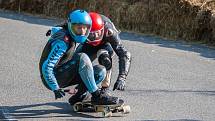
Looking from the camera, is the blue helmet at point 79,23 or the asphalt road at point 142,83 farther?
the asphalt road at point 142,83

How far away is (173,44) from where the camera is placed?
13.6 m

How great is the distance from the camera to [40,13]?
62.7ft

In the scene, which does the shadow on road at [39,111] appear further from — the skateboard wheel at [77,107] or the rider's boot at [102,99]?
the rider's boot at [102,99]

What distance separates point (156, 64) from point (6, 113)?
4287 millimetres

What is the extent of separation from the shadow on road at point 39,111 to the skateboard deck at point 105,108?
0.30 feet

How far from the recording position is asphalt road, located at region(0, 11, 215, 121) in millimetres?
7176

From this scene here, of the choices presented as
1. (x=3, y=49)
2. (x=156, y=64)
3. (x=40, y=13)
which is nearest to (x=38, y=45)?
(x=3, y=49)

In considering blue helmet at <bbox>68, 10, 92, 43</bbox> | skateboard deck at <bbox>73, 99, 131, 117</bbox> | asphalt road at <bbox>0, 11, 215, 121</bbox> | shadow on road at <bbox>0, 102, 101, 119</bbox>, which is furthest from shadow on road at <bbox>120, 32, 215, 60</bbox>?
blue helmet at <bbox>68, 10, 92, 43</bbox>

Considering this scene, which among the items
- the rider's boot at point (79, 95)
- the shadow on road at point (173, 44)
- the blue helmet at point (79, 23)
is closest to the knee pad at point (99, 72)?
the rider's boot at point (79, 95)

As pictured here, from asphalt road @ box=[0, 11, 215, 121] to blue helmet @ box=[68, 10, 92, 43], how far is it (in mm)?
1004

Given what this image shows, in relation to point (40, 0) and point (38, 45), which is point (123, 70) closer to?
point (38, 45)

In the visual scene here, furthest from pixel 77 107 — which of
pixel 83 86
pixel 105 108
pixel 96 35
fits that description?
pixel 96 35

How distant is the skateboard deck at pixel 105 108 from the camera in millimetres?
6984

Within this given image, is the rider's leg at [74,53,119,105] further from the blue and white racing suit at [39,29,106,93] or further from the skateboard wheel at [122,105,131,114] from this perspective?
the skateboard wheel at [122,105,131,114]
